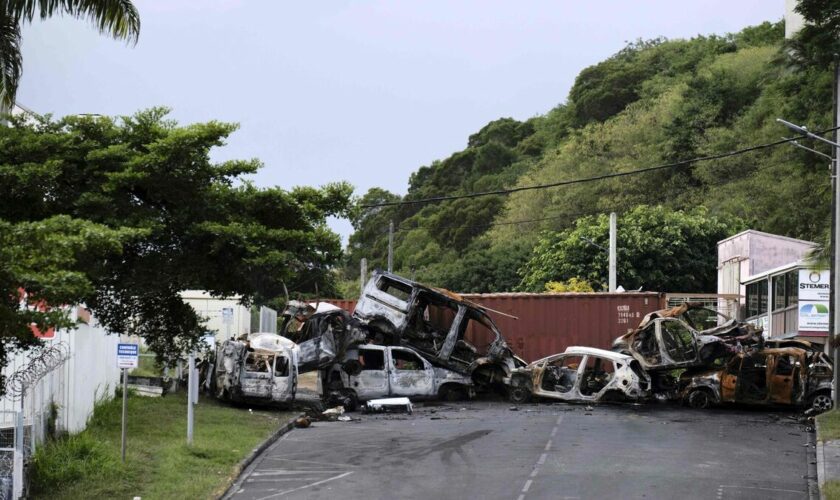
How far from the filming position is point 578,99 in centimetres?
9512

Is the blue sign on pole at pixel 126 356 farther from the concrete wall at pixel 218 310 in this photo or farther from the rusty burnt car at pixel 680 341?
the concrete wall at pixel 218 310

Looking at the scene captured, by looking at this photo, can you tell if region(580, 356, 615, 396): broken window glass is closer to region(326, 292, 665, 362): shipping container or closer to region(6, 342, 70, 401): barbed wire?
region(326, 292, 665, 362): shipping container

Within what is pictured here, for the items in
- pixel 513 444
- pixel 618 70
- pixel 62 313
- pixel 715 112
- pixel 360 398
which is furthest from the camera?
pixel 618 70

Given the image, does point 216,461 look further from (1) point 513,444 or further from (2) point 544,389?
(2) point 544,389

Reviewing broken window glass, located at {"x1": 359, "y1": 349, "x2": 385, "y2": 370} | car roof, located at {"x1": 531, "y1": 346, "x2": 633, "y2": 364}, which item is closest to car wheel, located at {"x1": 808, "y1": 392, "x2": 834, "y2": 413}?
car roof, located at {"x1": 531, "y1": 346, "x2": 633, "y2": 364}

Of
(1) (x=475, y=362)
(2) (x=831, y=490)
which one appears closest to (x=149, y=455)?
(2) (x=831, y=490)

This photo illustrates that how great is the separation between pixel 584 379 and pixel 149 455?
11.4 metres

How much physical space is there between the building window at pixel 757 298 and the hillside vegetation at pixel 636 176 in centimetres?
439

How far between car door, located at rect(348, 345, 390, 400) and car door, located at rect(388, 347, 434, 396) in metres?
0.18

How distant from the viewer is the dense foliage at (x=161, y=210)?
52.8 ft

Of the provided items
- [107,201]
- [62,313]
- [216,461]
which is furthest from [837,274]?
[62,313]

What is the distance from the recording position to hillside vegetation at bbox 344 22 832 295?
53.6 meters

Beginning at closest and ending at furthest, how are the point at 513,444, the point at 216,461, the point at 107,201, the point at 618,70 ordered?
the point at 107,201, the point at 216,461, the point at 513,444, the point at 618,70

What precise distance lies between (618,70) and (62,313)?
8694cm
